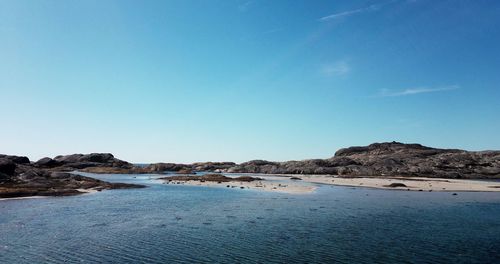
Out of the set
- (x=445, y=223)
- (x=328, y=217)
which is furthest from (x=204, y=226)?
(x=445, y=223)

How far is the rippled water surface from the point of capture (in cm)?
2156

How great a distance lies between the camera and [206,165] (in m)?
196

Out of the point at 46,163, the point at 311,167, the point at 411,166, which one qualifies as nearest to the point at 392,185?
the point at 411,166

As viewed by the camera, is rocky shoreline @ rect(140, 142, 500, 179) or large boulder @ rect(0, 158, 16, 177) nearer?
large boulder @ rect(0, 158, 16, 177)

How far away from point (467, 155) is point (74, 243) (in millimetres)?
125368

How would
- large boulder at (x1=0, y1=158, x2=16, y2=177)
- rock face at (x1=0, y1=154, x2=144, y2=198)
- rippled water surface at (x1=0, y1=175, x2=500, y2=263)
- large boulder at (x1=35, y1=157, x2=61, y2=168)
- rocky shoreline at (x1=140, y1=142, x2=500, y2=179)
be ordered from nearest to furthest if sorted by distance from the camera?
rippled water surface at (x1=0, y1=175, x2=500, y2=263)
rock face at (x1=0, y1=154, x2=144, y2=198)
large boulder at (x1=0, y1=158, x2=16, y2=177)
rocky shoreline at (x1=140, y1=142, x2=500, y2=179)
large boulder at (x1=35, y1=157, x2=61, y2=168)

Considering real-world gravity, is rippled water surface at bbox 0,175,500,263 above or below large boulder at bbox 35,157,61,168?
below

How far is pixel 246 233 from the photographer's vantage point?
91.9 ft

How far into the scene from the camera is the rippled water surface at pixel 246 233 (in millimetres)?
21562

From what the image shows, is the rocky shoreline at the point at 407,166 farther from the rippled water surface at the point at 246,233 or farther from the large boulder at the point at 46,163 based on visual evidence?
the rippled water surface at the point at 246,233

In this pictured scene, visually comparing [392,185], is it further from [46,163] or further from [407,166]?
[46,163]

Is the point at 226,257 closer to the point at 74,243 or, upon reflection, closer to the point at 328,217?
the point at 74,243

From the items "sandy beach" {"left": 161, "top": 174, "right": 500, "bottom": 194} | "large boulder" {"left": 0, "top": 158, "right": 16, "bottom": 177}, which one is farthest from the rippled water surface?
"sandy beach" {"left": 161, "top": 174, "right": 500, "bottom": 194}

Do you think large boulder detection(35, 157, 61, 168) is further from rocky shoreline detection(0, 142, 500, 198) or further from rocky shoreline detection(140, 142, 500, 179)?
rocky shoreline detection(140, 142, 500, 179)
